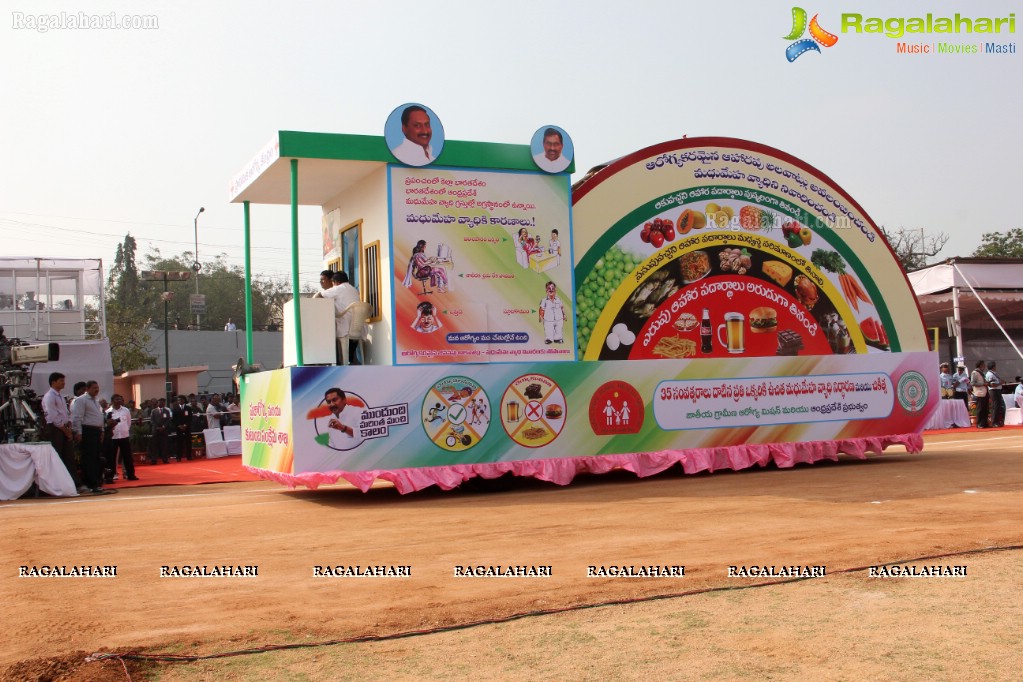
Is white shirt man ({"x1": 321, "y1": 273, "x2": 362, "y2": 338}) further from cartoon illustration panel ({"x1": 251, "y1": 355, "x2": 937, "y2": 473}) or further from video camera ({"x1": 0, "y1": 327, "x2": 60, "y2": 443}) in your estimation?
video camera ({"x1": 0, "y1": 327, "x2": 60, "y2": 443})

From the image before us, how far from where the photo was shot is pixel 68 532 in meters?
9.15

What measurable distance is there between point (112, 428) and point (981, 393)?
772 inches

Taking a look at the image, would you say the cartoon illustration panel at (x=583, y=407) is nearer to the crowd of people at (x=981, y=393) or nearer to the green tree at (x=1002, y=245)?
the crowd of people at (x=981, y=393)

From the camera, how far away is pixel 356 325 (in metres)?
12.1

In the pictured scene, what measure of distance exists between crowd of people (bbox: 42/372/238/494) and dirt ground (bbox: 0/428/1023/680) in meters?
3.94

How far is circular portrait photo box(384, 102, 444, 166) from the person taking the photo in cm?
1189

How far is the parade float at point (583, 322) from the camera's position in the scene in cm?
1166

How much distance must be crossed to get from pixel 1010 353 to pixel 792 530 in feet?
99.5

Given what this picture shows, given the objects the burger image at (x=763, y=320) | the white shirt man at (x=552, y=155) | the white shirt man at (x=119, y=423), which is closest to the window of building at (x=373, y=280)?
the white shirt man at (x=552, y=155)

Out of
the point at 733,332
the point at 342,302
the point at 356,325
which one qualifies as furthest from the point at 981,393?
the point at 342,302

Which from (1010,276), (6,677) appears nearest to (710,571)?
(6,677)

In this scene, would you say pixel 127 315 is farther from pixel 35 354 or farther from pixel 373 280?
pixel 373 280

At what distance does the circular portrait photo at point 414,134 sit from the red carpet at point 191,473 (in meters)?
4.97

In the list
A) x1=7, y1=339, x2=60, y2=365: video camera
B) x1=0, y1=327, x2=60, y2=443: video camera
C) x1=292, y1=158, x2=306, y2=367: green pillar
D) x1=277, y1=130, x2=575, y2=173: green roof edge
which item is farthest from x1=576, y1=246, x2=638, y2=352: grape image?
x1=0, y1=327, x2=60, y2=443: video camera
